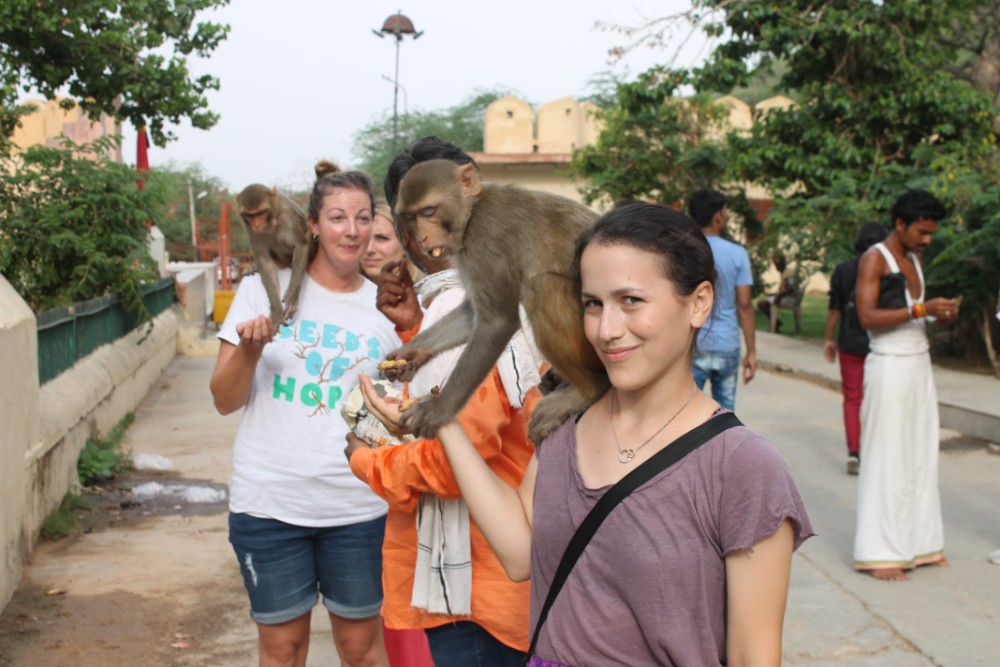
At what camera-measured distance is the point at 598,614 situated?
6.20 ft

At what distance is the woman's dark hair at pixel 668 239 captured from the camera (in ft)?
6.32

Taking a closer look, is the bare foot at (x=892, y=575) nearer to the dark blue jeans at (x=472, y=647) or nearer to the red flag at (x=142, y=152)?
the dark blue jeans at (x=472, y=647)

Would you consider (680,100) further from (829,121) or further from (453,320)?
(453,320)

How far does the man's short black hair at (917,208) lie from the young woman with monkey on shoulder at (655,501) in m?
4.11

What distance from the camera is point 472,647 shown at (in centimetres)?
267

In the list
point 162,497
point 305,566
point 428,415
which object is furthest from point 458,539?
point 162,497

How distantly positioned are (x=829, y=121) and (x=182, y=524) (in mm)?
13174

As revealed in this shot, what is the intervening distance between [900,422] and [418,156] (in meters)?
3.60

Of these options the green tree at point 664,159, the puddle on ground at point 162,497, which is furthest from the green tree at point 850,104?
the puddle on ground at point 162,497

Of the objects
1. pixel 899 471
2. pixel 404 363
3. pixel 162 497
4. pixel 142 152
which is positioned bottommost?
pixel 162 497

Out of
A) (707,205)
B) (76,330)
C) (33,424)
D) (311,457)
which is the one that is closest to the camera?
(311,457)

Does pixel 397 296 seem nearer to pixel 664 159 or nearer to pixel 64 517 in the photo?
pixel 64 517

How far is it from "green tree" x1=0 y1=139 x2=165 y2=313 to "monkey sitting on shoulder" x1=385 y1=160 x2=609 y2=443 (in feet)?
24.8

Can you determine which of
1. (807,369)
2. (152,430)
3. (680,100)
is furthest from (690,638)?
(680,100)
